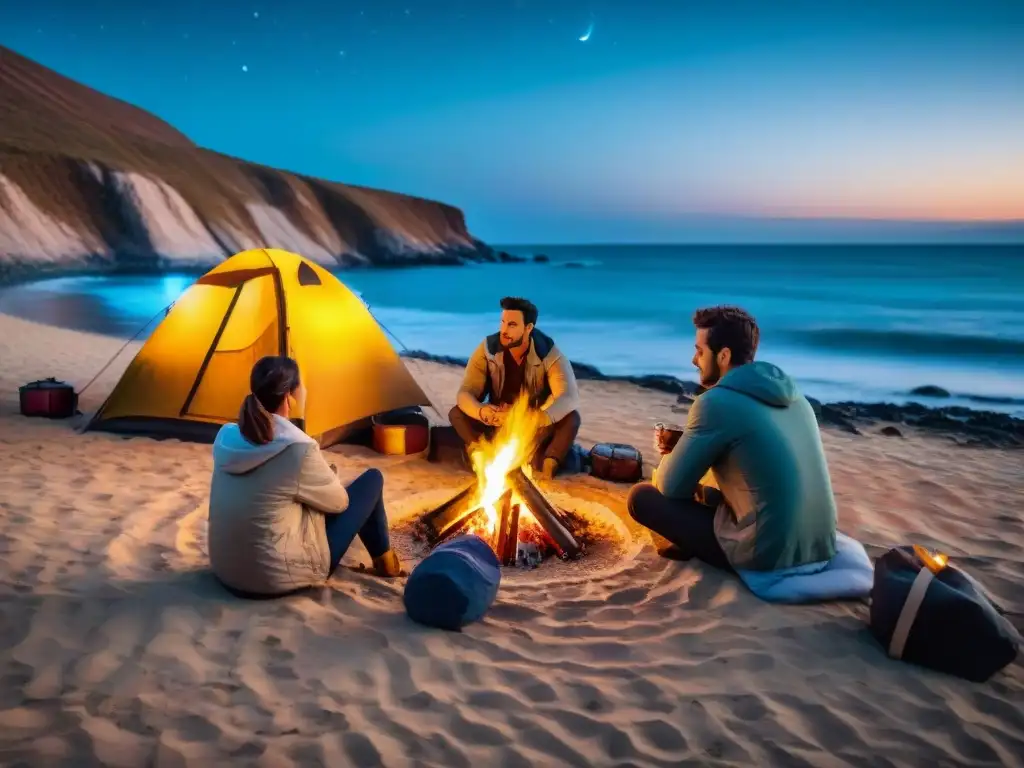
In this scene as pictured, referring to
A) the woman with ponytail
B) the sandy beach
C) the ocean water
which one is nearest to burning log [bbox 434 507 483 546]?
the sandy beach

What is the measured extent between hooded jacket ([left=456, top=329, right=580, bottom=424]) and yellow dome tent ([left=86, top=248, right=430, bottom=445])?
1381 millimetres

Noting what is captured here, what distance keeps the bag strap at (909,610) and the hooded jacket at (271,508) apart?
264 centimetres

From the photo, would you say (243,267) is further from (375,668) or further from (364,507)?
(375,668)

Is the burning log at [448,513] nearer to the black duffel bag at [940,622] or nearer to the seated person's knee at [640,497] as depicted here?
the seated person's knee at [640,497]

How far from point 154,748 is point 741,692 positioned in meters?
2.27

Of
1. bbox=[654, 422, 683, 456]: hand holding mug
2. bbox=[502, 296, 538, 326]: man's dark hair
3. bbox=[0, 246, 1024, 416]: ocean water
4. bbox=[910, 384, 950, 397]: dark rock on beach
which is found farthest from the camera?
bbox=[0, 246, 1024, 416]: ocean water

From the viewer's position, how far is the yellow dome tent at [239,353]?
22.0 ft

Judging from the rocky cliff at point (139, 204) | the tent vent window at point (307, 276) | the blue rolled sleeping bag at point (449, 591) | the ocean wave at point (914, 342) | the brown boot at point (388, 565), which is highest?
the rocky cliff at point (139, 204)

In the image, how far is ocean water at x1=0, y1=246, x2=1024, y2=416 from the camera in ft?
54.4

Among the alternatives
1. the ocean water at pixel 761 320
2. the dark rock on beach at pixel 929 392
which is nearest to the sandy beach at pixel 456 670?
the dark rock on beach at pixel 929 392

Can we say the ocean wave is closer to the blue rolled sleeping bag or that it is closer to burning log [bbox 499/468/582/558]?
burning log [bbox 499/468/582/558]

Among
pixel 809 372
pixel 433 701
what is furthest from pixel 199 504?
pixel 809 372

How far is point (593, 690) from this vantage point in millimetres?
3113

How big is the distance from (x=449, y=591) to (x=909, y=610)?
2.05 m
